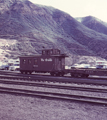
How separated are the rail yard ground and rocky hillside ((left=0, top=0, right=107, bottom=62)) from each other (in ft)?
188

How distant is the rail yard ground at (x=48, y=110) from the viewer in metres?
7.96

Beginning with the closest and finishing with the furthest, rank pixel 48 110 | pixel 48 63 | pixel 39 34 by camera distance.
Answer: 1. pixel 48 110
2. pixel 48 63
3. pixel 39 34

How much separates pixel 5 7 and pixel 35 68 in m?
97.1

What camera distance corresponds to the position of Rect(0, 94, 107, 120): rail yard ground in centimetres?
796

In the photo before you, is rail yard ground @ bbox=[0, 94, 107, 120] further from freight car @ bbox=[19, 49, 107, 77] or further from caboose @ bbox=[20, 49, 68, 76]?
caboose @ bbox=[20, 49, 68, 76]

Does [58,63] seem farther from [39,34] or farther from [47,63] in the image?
[39,34]

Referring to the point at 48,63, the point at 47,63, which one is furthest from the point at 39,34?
the point at 48,63

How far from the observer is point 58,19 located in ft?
420

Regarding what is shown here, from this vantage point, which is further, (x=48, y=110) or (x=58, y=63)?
(x=58, y=63)

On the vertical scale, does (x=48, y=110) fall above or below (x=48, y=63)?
→ below

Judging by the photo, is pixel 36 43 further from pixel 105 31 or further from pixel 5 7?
pixel 105 31

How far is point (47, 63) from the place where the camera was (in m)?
→ 25.6

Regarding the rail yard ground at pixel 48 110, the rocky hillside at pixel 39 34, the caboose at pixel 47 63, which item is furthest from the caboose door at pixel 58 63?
the rocky hillside at pixel 39 34

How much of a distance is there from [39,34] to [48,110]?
258 feet
